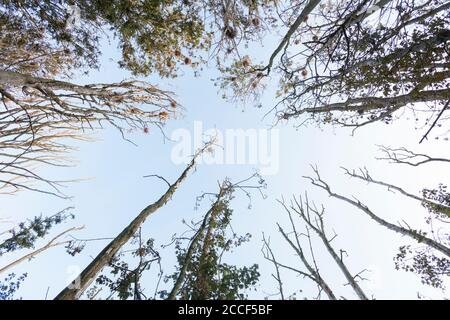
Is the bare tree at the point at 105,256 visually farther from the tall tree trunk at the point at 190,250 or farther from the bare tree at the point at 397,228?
the bare tree at the point at 397,228

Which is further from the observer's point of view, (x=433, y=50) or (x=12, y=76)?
(x=433, y=50)

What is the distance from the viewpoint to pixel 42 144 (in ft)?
16.3

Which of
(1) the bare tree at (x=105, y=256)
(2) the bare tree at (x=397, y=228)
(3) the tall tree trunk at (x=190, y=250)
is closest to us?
(1) the bare tree at (x=105, y=256)

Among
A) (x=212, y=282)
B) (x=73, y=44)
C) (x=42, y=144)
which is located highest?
(x=73, y=44)

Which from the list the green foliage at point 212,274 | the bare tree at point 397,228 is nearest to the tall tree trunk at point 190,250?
the green foliage at point 212,274

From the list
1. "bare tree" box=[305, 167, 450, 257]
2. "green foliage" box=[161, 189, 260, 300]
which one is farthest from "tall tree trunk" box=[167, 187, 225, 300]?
"bare tree" box=[305, 167, 450, 257]

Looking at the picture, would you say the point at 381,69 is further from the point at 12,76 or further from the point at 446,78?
the point at 12,76

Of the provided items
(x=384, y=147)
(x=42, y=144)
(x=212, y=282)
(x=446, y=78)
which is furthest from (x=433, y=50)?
(x=42, y=144)

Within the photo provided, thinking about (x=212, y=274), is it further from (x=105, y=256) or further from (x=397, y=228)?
(x=397, y=228)

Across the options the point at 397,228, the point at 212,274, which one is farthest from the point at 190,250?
the point at 397,228

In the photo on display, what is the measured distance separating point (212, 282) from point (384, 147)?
29.2 feet

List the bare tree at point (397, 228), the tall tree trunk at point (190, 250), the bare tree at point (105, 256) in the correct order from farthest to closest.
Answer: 1. the bare tree at point (397, 228)
2. the tall tree trunk at point (190, 250)
3. the bare tree at point (105, 256)
